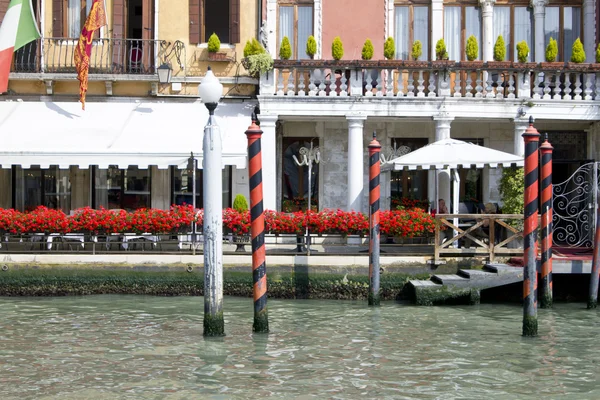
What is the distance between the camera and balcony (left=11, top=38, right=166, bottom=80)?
62.7ft

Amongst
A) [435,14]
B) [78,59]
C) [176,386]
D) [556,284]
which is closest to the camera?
[176,386]

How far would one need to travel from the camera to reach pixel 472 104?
18703 millimetres

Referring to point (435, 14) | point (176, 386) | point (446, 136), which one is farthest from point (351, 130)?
point (176, 386)

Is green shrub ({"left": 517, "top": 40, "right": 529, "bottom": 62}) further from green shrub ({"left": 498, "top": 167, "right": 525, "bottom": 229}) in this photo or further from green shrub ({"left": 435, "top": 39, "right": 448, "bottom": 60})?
green shrub ({"left": 498, "top": 167, "right": 525, "bottom": 229})

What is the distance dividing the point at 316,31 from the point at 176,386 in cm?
1179

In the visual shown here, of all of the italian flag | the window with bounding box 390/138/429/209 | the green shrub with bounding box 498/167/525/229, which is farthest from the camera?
the window with bounding box 390/138/429/209

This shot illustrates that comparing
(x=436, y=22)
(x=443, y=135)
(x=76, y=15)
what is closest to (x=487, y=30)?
(x=436, y=22)

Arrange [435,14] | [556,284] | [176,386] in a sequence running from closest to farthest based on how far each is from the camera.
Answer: [176,386] → [556,284] → [435,14]

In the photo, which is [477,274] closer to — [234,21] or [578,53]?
[578,53]

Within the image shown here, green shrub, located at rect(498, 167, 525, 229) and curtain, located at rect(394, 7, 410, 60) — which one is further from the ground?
curtain, located at rect(394, 7, 410, 60)

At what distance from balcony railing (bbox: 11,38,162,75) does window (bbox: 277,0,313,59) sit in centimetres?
262

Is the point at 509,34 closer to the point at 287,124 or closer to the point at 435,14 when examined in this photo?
the point at 435,14

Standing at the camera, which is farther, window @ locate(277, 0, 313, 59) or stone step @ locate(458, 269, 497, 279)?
window @ locate(277, 0, 313, 59)

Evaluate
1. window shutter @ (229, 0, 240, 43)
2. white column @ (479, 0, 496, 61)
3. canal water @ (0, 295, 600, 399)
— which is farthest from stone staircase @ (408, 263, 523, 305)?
window shutter @ (229, 0, 240, 43)
